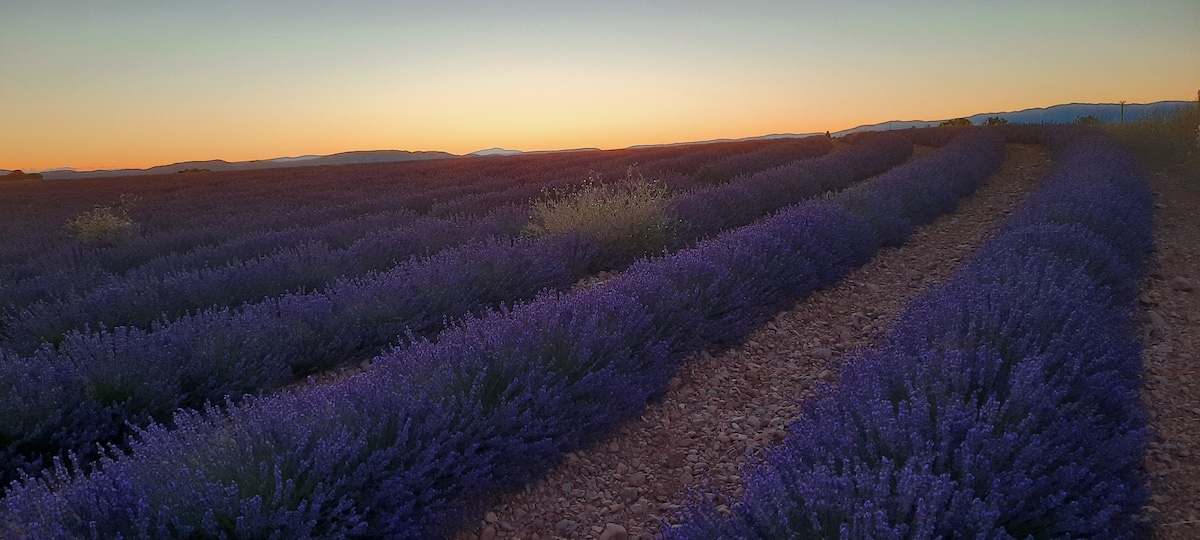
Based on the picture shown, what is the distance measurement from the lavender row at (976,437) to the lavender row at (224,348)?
6.41 ft

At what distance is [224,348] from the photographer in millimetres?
3760

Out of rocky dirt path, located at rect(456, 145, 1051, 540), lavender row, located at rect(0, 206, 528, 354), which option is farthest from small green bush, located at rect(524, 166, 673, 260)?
rocky dirt path, located at rect(456, 145, 1051, 540)

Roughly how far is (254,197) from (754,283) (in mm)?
17011

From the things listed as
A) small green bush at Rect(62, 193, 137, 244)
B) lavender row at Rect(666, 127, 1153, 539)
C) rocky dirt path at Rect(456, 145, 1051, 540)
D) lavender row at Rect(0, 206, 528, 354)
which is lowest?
rocky dirt path at Rect(456, 145, 1051, 540)

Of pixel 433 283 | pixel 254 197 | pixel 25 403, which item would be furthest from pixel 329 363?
pixel 254 197

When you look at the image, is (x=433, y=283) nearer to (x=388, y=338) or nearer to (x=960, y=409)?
(x=388, y=338)

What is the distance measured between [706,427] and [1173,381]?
2.65 meters

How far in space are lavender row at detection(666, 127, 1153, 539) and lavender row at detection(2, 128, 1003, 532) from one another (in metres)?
0.94

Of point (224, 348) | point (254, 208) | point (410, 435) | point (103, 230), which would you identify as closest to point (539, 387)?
point (410, 435)

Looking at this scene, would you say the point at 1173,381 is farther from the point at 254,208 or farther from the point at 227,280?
the point at 254,208

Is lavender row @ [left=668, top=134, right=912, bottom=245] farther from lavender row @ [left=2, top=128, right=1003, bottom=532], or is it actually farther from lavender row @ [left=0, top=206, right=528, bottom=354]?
lavender row @ [left=2, top=128, right=1003, bottom=532]

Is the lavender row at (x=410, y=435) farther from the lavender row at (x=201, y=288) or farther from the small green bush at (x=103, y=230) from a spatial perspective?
the small green bush at (x=103, y=230)

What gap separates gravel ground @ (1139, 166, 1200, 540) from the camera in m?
2.44

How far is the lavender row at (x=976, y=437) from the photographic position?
1.75m
